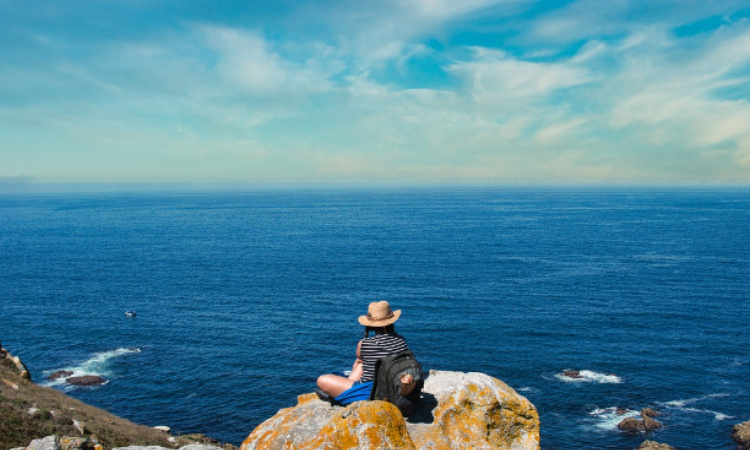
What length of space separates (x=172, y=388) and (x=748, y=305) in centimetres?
8530

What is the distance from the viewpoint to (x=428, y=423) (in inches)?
482

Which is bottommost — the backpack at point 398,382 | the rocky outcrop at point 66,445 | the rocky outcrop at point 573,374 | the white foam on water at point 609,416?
the white foam on water at point 609,416

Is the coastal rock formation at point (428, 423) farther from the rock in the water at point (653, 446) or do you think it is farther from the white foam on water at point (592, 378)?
the white foam on water at point (592, 378)

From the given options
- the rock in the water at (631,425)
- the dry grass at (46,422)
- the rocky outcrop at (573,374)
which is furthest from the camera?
the rocky outcrop at (573,374)

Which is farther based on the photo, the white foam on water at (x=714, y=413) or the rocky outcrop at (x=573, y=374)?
the rocky outcrop at (x=573, y=374)

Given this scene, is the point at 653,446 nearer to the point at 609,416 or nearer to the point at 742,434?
the point at 609,416

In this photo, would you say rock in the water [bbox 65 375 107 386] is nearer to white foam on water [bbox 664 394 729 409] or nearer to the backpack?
the backpack

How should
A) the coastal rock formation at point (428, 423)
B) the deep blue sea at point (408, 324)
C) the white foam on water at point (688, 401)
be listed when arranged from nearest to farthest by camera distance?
the coastal rock formation at point (428, 423) → the white foam on water at point (688, 401) → the deep blue sea at point (408, 324)

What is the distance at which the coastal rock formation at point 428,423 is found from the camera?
34.4ft

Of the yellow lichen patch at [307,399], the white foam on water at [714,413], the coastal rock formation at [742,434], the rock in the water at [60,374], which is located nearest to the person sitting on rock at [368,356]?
the yellow lichen patch at [307,399]

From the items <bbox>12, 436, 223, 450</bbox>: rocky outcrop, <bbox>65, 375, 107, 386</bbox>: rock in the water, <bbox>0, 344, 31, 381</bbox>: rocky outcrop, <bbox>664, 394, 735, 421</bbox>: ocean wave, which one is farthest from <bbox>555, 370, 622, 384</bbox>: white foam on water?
<bbox>0, 344, 31, 381</bbox>: rocky outcrop

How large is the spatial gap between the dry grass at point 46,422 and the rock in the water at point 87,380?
14.8 m

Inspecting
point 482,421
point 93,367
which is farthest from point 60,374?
Answer: point 482,421

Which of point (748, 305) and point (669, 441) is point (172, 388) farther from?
point (748, 305)
